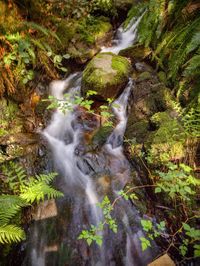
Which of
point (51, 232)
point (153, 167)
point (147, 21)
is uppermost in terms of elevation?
point (147, 21)

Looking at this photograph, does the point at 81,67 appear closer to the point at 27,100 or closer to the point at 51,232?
the point at 27,100

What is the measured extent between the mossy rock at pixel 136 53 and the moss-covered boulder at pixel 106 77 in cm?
53

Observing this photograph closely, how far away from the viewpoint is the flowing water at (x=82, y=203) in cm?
342

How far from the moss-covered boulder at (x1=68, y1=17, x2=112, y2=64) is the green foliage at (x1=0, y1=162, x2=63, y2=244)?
13.3 feet

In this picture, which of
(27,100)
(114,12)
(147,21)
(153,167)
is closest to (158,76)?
(147,21)

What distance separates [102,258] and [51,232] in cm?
78

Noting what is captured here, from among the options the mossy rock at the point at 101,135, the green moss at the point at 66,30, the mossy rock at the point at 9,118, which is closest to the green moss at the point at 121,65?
the mossy rock at the point at 101,135

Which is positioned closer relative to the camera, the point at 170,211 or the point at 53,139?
the point at 170,211

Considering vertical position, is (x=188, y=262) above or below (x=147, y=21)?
below

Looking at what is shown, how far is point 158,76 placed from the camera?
5438mm

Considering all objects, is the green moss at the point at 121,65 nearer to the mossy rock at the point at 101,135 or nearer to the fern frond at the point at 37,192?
the mossy rock at the point at 101,135

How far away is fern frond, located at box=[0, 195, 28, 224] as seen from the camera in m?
2.73

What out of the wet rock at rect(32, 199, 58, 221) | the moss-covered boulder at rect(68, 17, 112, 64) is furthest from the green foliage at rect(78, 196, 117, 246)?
the moss-covered boulder at rect(68, 17, 112, 64)

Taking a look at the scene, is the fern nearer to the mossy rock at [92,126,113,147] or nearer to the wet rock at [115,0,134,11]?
the mossy rock at [92,126,113,147]
